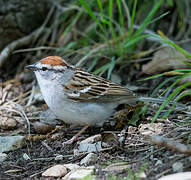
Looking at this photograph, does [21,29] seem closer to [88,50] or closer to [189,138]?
[88,50]

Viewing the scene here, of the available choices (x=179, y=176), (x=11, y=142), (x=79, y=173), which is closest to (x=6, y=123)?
(x=11, y=142)

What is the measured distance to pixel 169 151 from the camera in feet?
9.01

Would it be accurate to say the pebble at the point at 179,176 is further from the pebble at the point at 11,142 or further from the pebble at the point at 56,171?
the pebble at the point at 11,142

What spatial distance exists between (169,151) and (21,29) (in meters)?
3.48

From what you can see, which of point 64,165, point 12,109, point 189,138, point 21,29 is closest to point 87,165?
point 64,165

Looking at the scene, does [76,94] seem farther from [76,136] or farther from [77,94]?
[76,136]

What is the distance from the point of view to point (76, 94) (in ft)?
11.3

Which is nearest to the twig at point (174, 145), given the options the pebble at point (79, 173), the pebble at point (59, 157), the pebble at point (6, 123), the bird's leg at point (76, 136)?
the pebble at point (79, 173)

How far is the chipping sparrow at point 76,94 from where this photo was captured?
11.1 ft

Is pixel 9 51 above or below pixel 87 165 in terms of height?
above

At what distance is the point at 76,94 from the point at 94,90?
21cm

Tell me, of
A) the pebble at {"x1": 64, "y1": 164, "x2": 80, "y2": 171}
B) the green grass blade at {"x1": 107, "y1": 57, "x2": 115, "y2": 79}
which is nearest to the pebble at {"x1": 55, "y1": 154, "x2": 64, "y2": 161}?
the pebble at {"x1": 64, "y1": 164, "x2": 80, "y2": 171}

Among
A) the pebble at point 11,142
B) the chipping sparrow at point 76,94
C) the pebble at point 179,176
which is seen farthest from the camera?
the chipping sparrow at point 76,94

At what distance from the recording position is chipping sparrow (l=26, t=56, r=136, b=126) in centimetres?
337
